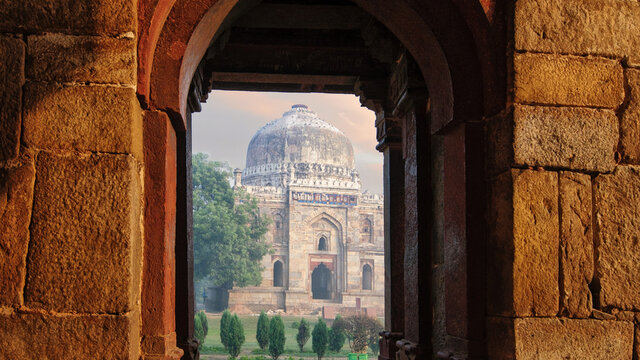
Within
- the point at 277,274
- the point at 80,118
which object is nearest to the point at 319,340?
the point at 277,274

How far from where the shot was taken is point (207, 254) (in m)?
29.1

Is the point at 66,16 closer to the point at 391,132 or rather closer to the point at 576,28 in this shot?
the point at 576,28

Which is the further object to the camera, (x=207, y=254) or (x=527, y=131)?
(x=207, y=254)

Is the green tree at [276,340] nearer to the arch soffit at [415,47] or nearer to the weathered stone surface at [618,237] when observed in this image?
the arch soffit at [415,47]

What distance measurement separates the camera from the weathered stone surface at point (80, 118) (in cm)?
232

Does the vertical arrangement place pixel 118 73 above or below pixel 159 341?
above

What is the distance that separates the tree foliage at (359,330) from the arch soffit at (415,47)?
1860cm

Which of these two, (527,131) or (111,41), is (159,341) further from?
(527,131)

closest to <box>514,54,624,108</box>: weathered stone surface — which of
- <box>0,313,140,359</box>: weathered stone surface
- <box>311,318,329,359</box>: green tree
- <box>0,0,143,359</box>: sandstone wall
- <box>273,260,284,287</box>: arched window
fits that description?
<box>0,0,143,359</box>: sandstone wall

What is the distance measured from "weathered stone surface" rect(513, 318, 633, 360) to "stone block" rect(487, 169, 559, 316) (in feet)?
0.17

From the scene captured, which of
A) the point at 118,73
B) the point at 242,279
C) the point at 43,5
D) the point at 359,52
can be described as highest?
the point at 359,52

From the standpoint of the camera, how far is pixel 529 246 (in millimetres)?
2545

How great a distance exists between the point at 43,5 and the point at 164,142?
25.3 inches

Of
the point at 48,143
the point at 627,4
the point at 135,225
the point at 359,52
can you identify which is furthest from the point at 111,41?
the point at 359,52
